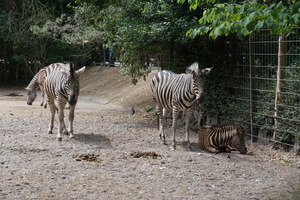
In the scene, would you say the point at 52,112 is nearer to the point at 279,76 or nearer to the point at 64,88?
the point at 64,88

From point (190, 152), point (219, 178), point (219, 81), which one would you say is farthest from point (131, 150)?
point (219, 81)

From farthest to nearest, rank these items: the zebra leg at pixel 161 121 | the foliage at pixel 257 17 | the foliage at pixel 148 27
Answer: the foliage at pixel 148 27 → the zebra leg at pixel 161 121 → the foliage at pixel 257 17

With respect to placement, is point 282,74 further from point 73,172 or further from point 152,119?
point 152,119

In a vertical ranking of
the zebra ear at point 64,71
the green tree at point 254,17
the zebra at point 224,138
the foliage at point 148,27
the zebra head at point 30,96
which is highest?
the foliage at point 148,27

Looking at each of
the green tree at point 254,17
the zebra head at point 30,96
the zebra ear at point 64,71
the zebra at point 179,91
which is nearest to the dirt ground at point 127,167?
the zebra at point 179,91

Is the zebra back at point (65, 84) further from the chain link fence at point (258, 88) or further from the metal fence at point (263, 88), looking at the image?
the metal fence at point (263, 88)

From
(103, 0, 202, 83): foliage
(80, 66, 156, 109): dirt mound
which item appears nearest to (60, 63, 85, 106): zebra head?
(103, 0, 202, 83): foliage

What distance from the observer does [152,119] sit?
13.4m

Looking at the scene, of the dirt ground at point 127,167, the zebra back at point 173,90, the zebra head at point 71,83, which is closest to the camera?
the dirt ground at point 127,167

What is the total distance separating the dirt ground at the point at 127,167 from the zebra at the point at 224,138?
0.58 ft

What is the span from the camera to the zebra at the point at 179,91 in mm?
8602

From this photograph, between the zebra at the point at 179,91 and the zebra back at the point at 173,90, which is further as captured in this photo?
the zebra back at the point at 173,90

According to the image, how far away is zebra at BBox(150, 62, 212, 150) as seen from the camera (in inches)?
339

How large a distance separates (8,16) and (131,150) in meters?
17.6
